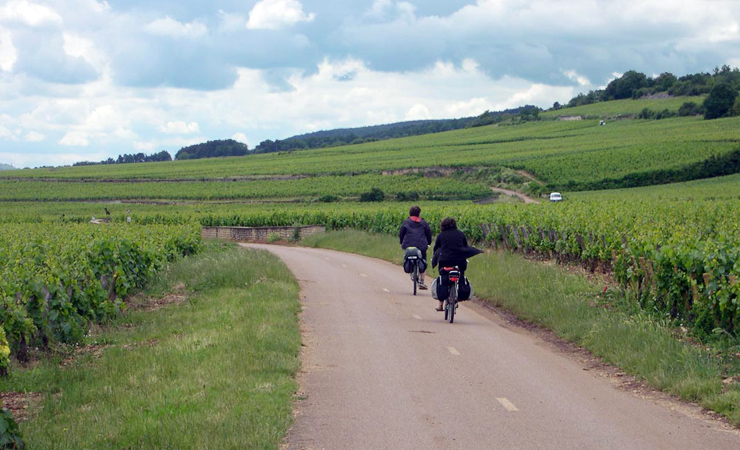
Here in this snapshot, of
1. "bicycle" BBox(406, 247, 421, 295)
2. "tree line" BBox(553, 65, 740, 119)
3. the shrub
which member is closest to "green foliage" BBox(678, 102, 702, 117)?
"tree line" BBox(553, 65, 740, 119)

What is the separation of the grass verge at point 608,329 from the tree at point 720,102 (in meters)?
108

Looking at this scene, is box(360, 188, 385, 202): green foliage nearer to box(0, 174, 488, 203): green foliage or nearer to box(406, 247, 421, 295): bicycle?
box(0, 174, 488, 203): green foliage

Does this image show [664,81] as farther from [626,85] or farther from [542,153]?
[542,153]

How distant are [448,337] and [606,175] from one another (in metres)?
69.9

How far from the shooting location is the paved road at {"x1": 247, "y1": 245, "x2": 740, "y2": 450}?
6809 mm

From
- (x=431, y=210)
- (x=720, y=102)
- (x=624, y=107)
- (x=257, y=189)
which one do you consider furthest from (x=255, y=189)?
(x=624, y=107)

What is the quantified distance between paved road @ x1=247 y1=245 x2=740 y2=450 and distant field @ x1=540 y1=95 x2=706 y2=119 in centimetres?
13311

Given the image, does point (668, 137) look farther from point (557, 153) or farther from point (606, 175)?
point (606, 175)

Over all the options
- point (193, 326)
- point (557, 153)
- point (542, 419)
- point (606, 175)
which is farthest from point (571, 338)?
point (557, 153)

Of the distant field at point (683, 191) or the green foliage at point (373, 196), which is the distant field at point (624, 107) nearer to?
the distant field at point (683, 191)

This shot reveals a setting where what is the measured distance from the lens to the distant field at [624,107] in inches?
5574

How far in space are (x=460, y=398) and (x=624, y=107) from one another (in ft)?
514

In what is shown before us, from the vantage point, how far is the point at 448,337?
12.1 m

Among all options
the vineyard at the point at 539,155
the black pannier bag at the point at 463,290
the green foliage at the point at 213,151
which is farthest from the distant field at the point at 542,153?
the black pannier bag at the point at 463,290
